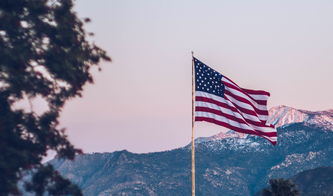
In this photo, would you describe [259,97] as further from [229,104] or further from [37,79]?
[37,79]

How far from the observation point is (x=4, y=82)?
36.4m

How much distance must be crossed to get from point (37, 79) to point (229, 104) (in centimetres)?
1125

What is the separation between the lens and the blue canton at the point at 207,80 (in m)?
34.4

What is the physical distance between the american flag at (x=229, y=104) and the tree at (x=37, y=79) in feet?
26.6

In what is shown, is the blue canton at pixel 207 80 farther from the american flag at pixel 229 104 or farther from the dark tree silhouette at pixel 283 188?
the dark tree silhouette at pixel 283 188

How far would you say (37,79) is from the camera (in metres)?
37.6

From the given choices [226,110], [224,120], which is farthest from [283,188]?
[224,120]

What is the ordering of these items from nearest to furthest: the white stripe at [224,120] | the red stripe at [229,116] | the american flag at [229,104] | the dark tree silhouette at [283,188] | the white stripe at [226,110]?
the white stripe at [224,120], the red stripe at [229,116], the american flag at [229,104], the white stripe at [226,110], the dark tree silhouette at [283,188]

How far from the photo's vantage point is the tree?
36.3 m

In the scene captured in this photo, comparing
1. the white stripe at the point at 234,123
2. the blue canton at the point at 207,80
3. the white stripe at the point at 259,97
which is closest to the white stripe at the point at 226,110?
the white stripe at the point at 234,123

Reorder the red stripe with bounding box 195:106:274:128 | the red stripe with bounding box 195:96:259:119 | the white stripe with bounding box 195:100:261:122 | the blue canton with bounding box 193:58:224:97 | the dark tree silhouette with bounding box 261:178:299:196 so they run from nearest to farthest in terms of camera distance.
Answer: the red stripe with bounding box 195:106:274:128 < the white stripe with bounding box 195:100:261:122 < the red stripe with bounding box 195:96:259:119 < the blue canton with bounding box 193:58:224:97 < the dark tree silhouette with bounding box 261:178:299:196

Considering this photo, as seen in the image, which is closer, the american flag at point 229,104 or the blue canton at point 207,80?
the american flag at point 229,104

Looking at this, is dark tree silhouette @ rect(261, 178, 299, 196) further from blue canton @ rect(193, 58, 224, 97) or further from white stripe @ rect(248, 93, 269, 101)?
blue canton @ rect(193, 58, 224, 97)

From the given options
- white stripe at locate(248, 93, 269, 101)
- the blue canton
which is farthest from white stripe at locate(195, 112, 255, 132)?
white stripe at locate(248, 93, 269, 101)
